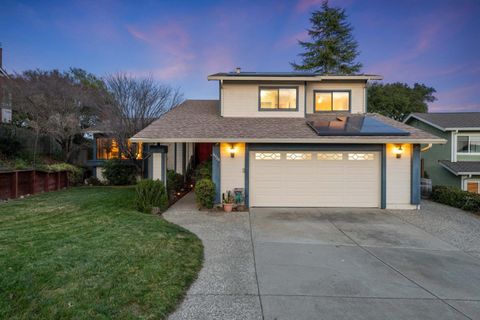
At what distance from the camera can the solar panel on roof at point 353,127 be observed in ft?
29.2

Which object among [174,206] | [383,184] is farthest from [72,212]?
[383,184]

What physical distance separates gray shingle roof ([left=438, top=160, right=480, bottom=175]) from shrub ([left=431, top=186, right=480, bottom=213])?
5691 mm

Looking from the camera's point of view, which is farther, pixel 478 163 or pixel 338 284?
pixel 478 163

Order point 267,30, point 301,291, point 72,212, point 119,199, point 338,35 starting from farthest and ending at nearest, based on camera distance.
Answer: point 338,35
point 267,30
point 119,199
point 72,212
point 301,291

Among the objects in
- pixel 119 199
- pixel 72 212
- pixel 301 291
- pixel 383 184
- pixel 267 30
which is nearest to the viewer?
pixel 301 291

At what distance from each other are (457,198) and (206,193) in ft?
32.6

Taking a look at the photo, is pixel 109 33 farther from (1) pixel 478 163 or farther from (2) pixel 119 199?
(1) pixel 478 163

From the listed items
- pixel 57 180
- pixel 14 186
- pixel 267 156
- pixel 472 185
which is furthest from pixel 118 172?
pixel 472 185

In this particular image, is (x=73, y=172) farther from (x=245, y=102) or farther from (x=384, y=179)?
(x=384, y=179)

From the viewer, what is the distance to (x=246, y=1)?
53.1 ft

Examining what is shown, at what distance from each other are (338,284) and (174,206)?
22.4 feet

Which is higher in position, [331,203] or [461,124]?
[461,124]

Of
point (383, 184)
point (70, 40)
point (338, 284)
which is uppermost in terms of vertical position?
point (70, 40)

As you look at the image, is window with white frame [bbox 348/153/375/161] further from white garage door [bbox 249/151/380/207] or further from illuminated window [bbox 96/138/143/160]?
illuminated window [bbox 96/138/143/160]
